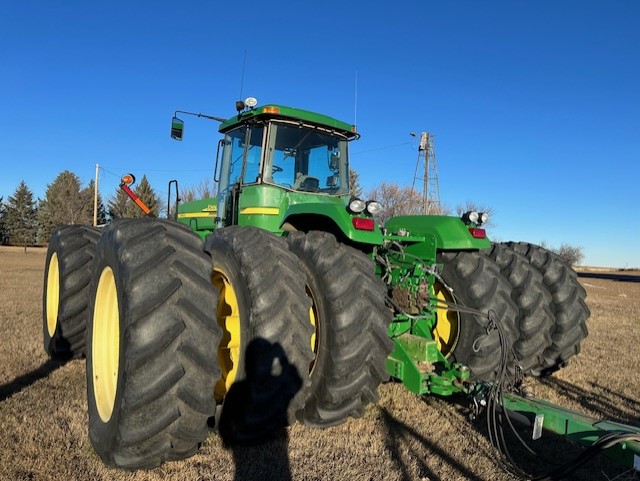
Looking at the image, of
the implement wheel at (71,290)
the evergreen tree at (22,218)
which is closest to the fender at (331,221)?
the implement wheel at (71,290)

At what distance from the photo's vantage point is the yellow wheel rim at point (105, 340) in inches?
129

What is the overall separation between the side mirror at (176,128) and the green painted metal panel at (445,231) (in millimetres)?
3098

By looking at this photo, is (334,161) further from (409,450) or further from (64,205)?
(64,205)

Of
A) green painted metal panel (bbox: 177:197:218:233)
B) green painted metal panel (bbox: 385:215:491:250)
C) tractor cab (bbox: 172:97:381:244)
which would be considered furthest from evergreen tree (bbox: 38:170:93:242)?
green painted metal panel (bbox: 385:215:491:250)

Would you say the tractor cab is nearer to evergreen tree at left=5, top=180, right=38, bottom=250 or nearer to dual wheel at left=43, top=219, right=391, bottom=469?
dual wheel at left=43, top=219, right=391, bottom=469

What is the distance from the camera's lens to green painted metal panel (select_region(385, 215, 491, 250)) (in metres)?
4.52

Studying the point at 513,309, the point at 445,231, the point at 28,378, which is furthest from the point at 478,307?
the point at 28,378

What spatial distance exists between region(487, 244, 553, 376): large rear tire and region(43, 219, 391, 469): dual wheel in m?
2.04

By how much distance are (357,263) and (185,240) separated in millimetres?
1330

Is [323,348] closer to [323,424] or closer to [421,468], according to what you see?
[323,424]

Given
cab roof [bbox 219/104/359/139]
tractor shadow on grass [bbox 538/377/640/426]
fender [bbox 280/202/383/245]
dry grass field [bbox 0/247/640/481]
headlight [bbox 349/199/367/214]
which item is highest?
cab roof [bbox 219/104/359/139]

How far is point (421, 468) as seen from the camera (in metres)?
3.25

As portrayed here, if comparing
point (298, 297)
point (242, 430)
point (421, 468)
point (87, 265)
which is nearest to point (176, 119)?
point (87, 265)

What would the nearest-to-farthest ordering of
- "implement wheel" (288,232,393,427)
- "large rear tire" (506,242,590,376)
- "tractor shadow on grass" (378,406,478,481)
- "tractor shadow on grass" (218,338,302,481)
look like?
"tractor shadow on grass" (218,338,302,481)
"tractor shadow on grass" (378,406,478,481)
"implement wheel" (288,232,393,427)
"large rear tire" (506,242,590,376)
